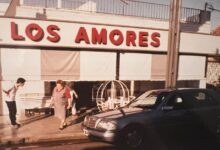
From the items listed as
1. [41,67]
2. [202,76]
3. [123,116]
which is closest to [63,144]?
[123,116]

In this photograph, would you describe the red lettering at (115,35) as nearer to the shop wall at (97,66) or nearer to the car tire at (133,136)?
the shop wall at (97,66)

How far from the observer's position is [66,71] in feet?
41.0

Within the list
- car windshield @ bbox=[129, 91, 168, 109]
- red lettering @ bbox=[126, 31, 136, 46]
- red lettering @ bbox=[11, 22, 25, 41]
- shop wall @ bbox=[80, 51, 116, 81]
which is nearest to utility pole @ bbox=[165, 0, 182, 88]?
red lettering @ bbox=[126, 31, 136, 46]

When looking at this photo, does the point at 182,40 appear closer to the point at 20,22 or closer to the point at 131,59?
the point at 131,59

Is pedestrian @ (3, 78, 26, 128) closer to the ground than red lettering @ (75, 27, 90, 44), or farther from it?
closer to the ground

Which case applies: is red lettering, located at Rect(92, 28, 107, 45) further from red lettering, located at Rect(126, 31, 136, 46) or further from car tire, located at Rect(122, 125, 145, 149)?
car tire, located at Rect(122, 125, 145, 149)

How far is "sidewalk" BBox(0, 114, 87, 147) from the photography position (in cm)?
895

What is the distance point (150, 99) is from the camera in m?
8.98

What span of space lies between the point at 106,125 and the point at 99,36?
584 cm

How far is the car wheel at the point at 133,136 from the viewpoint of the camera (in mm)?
7750

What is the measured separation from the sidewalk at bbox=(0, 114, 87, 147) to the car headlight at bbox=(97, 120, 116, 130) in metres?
1.94

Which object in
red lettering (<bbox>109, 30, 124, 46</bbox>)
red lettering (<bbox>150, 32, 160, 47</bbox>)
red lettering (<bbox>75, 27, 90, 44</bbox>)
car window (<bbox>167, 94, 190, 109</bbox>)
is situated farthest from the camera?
red lettering (<bbox>150, 32, 160, 47</bbox>)

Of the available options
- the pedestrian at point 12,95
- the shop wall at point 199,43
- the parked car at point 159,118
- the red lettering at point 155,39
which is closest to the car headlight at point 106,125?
the parked car at point 159,118

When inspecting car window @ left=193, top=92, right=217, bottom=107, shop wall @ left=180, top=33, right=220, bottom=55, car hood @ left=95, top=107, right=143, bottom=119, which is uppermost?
shop wall @ left=180, top=33, right=220, bottom=55
